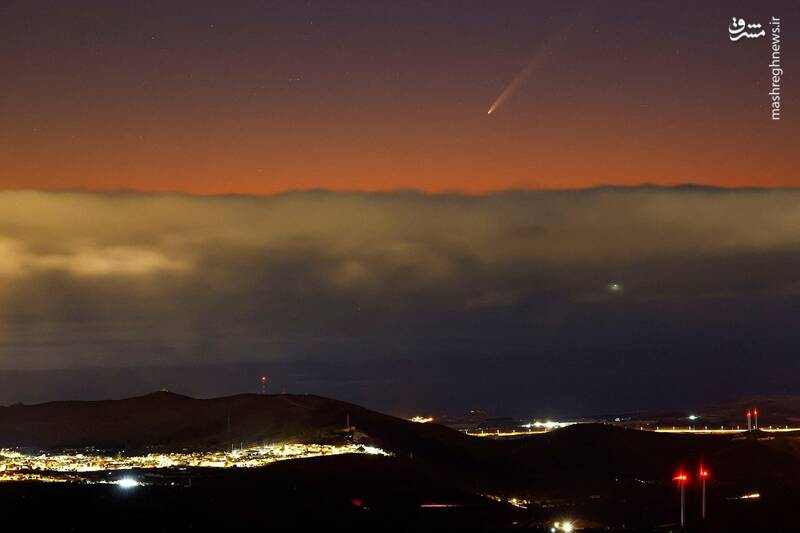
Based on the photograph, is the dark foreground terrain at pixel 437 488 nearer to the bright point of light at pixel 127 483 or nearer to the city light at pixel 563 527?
the city light at pixel 563 527

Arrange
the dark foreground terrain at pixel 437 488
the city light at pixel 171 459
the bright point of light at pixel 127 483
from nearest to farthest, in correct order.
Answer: the dark foreground terrain at pixel 437 488
the bright point of light at pixel 127 483
the city light at pixel 171 459

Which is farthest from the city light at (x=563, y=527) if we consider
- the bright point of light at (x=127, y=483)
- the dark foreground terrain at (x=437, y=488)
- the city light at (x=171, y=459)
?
the city light at (x=171, y=459)

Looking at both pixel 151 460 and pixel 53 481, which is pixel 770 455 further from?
pixel 53 481

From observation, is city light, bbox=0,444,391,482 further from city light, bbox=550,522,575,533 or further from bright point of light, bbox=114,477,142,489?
city light, bbox=550,522,575,533

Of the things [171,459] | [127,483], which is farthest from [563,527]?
[171,459]

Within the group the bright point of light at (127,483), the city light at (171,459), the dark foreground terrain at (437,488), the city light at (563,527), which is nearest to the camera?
the city light at (563,527)

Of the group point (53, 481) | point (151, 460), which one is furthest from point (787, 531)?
point (151, 460)

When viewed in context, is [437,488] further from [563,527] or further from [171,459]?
[171,459]
